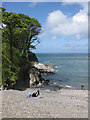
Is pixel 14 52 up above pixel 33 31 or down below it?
below

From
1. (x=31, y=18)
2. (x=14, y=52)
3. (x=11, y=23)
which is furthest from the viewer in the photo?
(x=31, y=18)

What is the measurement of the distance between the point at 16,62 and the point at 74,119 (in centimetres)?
2291

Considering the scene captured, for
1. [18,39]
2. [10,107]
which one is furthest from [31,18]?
[10,107]

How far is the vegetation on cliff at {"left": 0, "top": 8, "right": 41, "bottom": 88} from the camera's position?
2691cm

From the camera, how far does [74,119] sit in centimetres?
1177

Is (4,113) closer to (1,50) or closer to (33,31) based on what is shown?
(1,50)

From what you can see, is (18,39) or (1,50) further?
(18,39)

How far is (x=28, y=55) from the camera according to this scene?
35719 mm

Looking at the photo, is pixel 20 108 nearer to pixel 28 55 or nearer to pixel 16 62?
pixel 16 62

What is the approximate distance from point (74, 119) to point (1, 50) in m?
22.0

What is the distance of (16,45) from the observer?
107ft

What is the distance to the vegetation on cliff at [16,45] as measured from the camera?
88.3 feet

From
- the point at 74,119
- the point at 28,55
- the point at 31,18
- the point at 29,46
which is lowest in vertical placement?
the point at 74,119

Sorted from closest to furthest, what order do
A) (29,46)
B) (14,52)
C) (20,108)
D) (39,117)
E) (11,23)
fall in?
(39,117) → (20,108) → (11,23) → (14,52) → (29,46)
